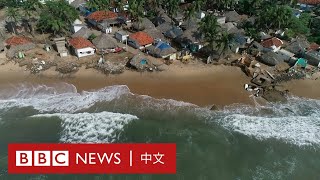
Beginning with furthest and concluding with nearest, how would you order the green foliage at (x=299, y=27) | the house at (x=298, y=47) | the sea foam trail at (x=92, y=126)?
1. the green foliage at (x=299, y=27)
2. the house at (x=298, y=47)
3. the sea foam trail at (x=92, y=126)

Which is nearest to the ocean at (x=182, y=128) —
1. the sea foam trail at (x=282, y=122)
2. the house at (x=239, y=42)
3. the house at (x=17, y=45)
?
the sea foam trail at (x=282, y=122)

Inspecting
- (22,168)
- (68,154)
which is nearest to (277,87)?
(68,154)

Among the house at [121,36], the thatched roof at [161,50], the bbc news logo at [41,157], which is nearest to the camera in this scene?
the bbc news logo at [41,157]

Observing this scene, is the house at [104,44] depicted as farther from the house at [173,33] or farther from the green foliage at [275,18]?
the green foliage at [275,18]

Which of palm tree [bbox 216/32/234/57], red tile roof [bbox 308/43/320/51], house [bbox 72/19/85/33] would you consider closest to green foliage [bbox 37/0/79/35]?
house [bbox 72/19/85/33]

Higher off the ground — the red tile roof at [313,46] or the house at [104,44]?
the house at [104,44]

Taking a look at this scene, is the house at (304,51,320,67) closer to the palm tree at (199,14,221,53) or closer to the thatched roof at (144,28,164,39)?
the palm tree at (199,14,221,53)

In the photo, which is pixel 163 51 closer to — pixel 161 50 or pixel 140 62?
pixel 161 50
